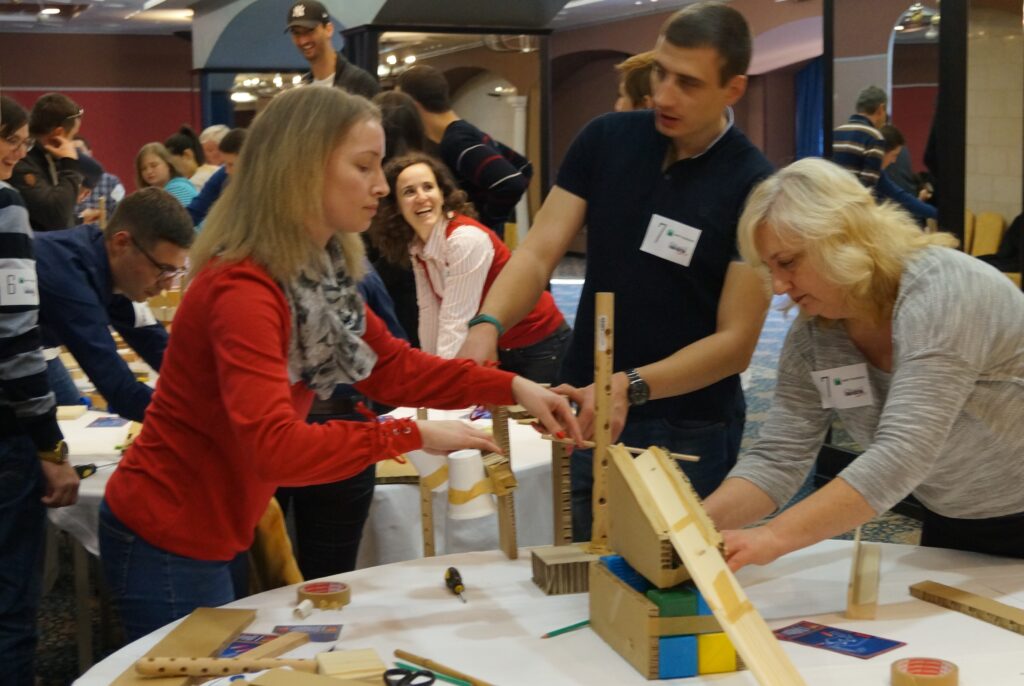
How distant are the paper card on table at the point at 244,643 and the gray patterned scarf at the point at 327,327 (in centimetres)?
38

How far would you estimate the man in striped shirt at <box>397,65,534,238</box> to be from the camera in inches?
168

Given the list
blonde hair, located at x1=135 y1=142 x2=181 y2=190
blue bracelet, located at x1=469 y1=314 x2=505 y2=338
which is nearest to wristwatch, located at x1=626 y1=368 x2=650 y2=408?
blue bracelet, located at x1=469 y1=314 x2=505 y2=338

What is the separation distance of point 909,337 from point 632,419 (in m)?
0.73

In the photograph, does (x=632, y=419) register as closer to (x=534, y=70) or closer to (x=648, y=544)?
(x=648, y=544)

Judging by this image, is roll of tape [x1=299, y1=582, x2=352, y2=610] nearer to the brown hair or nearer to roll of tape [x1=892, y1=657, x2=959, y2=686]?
roll of tape [x1=892, y1=657, x2=959, y2=686]

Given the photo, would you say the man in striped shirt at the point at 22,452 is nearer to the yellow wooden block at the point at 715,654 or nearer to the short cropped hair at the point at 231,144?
the yellow wooden block at the point at 715,654

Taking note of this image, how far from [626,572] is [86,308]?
5.35 ft

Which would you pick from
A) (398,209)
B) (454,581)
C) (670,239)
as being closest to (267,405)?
(454,581)

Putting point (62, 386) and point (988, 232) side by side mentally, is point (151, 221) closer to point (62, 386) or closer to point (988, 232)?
point (62, 386)

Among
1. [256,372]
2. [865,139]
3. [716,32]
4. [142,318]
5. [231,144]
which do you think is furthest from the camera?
[231,144]

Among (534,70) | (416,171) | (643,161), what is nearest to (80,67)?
(534,70)

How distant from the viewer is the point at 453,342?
331cm

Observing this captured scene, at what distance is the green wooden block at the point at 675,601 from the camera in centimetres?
154

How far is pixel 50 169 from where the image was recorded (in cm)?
513
